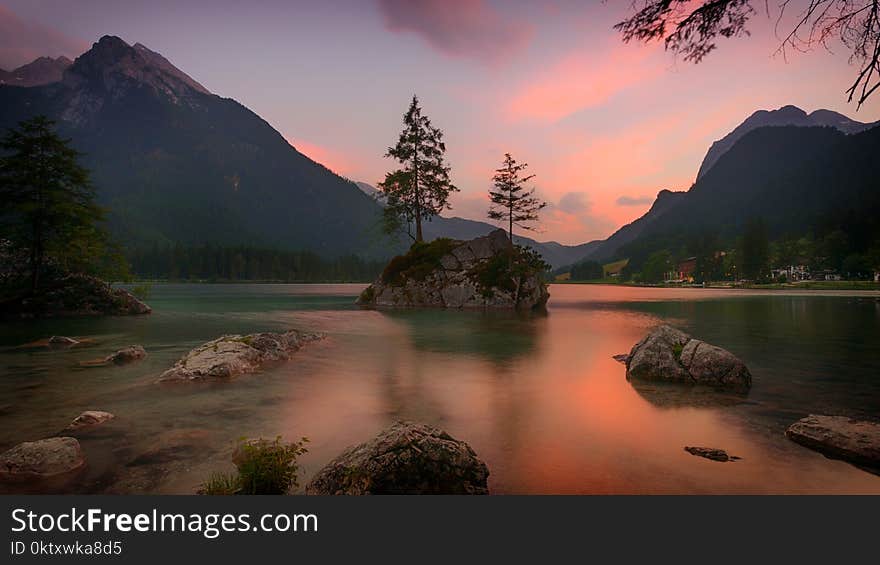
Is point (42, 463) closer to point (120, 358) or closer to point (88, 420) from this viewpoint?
point (88, 420)

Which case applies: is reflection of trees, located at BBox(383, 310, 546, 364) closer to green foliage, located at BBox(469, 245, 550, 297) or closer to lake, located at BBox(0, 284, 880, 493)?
lake, located at BBox(0, 284, 880, 493)

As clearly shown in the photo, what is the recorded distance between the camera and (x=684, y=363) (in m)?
15.3

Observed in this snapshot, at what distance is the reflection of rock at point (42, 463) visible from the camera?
7.14 meters

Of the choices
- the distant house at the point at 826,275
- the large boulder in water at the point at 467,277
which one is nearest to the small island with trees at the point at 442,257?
the large boulder in water at the point at 467,277

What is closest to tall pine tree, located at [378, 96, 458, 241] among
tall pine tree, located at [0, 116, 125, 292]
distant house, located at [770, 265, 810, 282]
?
tall pine tree, located at [0, 116, 125, 292]

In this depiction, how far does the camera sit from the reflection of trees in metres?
22.5

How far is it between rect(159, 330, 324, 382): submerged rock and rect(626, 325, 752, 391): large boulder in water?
51.1ft

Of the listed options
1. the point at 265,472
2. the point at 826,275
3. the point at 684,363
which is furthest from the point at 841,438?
the point at 826,275

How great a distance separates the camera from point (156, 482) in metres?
7.06

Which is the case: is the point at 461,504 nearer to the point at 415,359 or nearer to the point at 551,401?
the point at 551,401

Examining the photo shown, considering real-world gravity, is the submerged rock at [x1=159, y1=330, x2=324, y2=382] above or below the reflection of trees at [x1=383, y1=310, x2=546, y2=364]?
above

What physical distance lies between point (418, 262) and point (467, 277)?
7989mm

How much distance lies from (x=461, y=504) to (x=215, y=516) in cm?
320

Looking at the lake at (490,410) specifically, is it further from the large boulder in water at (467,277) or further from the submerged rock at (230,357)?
the large boulder in water at (467,277)
